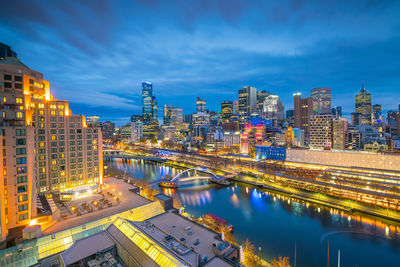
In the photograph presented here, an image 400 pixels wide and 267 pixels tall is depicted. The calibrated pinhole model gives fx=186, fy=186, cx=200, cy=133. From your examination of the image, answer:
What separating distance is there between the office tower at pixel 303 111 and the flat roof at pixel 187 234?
185 meters

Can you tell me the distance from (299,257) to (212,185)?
39.1 meters

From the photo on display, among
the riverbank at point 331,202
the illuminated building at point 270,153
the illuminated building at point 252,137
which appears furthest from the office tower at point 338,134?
the riverbank at point 331,202

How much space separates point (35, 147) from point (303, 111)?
205 meters

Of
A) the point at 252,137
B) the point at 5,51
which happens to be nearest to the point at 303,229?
the point at 252,137

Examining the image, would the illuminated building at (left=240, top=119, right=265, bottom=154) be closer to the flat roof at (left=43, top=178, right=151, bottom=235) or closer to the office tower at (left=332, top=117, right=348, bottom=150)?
the office tower at (left=332, top=117, right=348, bottom=150)

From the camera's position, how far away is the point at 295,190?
2131 inches

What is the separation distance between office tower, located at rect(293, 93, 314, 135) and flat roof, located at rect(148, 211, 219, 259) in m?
185

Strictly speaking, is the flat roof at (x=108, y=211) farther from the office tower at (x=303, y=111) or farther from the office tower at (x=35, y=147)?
the office tower at (x=303, y=111)

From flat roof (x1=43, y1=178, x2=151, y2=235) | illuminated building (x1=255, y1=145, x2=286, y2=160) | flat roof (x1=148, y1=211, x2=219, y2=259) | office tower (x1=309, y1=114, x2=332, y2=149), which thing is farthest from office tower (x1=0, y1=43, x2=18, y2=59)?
office tower (x1=309, y1=114, x2=332, y2=149)

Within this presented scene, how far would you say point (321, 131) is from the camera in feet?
359

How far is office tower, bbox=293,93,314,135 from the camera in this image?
7185 inches

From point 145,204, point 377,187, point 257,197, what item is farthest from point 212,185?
point 377,187

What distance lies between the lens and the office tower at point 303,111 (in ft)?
599

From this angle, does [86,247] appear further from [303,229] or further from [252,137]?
[252,137]
